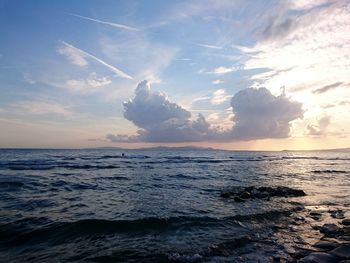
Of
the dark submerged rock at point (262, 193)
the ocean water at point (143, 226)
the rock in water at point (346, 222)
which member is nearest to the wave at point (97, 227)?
the ocean water at point (143, 226)

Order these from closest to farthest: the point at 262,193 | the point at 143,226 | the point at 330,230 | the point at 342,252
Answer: the point at 342,252, the point at 330,230, the point at 143,226, the point at 262,193

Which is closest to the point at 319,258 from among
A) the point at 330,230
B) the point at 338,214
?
the point at 330,230

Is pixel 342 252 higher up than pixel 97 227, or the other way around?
pixel 342 252

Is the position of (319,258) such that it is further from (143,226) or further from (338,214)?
(338,214)

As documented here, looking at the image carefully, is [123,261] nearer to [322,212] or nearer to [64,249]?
[64,249]

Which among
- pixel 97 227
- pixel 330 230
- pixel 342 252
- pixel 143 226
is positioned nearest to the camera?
pixel 342 252

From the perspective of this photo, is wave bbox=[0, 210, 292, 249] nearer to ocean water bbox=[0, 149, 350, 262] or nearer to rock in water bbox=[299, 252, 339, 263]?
ocean water bbox=[0, 149, 350, 262]

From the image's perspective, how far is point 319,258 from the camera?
8758 mm

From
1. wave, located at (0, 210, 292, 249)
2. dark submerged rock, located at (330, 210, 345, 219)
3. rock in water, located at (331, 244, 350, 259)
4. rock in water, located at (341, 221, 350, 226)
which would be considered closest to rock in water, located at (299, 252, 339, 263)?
rock in water, located at (331, 244, 350, 259)

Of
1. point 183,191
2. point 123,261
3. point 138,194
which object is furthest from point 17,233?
point 183,191

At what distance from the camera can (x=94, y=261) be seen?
9.27 meters

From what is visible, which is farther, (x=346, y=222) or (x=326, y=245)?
(x=346, y=222)

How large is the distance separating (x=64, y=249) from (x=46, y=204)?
26.0ft

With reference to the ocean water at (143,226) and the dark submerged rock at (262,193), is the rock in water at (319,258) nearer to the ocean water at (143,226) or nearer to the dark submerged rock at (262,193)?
the ocean water at (143,226)
